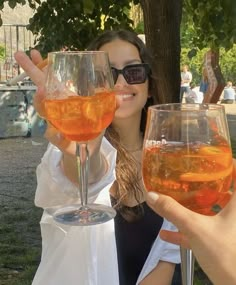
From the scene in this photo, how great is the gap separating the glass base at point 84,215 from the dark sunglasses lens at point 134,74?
0.79 meters

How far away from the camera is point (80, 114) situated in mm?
1089

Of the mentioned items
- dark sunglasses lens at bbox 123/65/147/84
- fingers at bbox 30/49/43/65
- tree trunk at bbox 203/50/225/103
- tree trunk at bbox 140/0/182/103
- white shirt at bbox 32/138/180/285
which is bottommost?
white shirt at bbox 32/138/180/285

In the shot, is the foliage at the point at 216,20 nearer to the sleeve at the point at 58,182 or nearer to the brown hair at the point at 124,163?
the brown hair at the point at 124,163

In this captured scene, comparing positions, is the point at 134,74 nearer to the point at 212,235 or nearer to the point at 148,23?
the point at 212,235

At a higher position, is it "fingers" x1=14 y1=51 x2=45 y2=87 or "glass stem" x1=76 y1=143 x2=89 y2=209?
"fingers" x1=14 y1=51 x2=45 y2=87

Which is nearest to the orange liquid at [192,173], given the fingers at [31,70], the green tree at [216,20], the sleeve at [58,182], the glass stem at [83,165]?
the glass stem at [83,165]

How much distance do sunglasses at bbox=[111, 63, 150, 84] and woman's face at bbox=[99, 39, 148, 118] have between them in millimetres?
24

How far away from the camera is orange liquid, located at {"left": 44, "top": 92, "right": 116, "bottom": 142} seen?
109 centimetres

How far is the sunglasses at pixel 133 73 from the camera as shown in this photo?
1.93 meters

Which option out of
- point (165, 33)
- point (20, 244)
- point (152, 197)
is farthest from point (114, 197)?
A: point (20, 244)

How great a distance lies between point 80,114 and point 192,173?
10.5 inches

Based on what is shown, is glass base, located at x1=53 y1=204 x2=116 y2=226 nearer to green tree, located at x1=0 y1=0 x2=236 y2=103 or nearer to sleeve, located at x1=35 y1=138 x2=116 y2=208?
sleeve, located at x1=35 y1=138 x2=116 y2=208

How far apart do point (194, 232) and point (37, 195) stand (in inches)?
28.1

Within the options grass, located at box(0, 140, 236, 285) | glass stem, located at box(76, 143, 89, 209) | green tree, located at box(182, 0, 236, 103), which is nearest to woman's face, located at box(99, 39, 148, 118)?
glass stem, located at box(76, 143, 89, 209)
